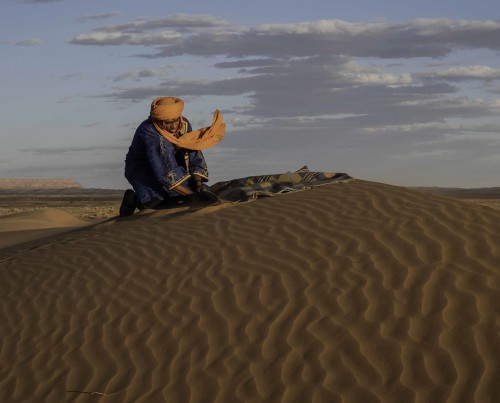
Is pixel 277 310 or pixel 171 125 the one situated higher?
pixel 171 125

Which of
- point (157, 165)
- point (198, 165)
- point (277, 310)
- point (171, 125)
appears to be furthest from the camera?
point (198, 165)

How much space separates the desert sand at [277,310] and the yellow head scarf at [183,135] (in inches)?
83.6

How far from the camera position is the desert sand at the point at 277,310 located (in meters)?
5.86

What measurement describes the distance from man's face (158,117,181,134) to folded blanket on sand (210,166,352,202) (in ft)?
3.46

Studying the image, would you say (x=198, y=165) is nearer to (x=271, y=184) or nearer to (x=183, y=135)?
(x=183, y=135)

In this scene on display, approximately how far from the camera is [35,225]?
69.5 ft

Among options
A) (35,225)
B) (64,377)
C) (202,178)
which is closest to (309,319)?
(64,377)

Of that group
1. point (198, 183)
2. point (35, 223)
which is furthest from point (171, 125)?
point (35, 223)

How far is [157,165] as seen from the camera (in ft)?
37.9

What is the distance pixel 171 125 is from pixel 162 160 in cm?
56

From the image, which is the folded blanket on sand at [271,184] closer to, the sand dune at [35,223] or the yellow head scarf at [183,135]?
the yellow head scarf at [183,135]

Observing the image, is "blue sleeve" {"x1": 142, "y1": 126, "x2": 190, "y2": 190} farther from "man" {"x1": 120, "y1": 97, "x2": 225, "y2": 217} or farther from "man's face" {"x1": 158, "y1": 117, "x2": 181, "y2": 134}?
"man's face" {"x1": 158, "y1": 117, "x2": 181, "y2": 134}

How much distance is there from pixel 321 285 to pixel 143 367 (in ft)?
5.29

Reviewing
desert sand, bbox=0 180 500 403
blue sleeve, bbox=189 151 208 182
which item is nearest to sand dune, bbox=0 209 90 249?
blue sleeve, bbox=189 151 208 182
